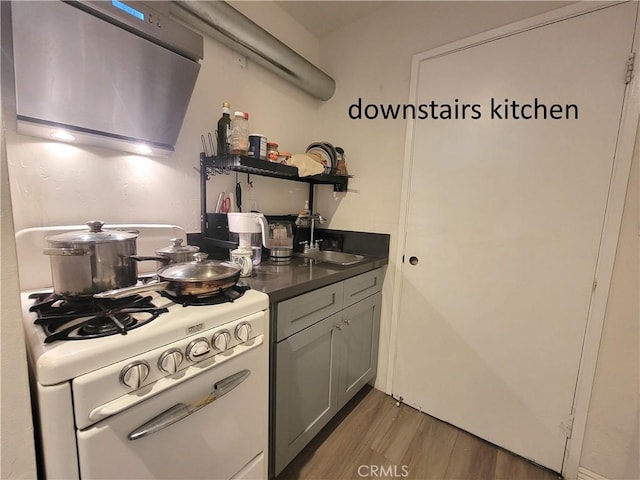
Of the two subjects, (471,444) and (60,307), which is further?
(471,444)

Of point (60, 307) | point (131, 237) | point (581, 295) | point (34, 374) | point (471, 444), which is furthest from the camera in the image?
point (471, 444)

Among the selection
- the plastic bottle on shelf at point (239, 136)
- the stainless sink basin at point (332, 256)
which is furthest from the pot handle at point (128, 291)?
the stainless sink basin at point (332, 256)

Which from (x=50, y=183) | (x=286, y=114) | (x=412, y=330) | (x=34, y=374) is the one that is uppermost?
(x=286, y=114)

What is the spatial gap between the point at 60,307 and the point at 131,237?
269mm

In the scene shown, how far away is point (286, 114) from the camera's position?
192 centimetres

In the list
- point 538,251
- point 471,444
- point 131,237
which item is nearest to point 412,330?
point 471,444

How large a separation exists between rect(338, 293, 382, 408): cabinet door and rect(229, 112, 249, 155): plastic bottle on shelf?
1.00 meters

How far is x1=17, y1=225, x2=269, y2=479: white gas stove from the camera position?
578 millimetres

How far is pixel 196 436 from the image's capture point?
0.80 meters

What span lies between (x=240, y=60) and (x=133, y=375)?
1.67 metres

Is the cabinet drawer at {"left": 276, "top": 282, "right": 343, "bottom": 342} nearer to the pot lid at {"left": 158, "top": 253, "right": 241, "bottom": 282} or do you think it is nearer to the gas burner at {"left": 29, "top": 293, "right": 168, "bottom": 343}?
the pot lid at {"left": 158, "top": 253, "right": 241, "bottom": 282}

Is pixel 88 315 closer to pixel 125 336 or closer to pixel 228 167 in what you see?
pixel 125 336

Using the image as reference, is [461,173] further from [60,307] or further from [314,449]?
[60,307]

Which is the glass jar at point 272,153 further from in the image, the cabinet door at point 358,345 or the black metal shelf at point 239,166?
the cabinet door at point 358,345
